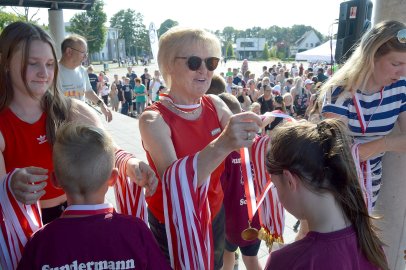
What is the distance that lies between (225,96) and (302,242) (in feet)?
5.67

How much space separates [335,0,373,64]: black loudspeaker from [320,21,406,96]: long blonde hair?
193cm

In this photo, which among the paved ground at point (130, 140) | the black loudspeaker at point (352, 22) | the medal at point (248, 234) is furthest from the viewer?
the black loudspeaker at point (352, 22)

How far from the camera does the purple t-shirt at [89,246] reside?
1.31 meters

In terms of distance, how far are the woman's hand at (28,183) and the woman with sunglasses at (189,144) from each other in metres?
0.48

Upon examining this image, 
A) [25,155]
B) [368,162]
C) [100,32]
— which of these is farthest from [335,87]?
[100,32]

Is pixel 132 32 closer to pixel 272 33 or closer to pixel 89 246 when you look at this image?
pixel 272 33

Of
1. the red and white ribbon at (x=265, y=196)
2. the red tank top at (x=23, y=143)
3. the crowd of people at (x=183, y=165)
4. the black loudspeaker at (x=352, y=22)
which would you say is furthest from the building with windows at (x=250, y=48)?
the red tank top at (x=23, y=143)

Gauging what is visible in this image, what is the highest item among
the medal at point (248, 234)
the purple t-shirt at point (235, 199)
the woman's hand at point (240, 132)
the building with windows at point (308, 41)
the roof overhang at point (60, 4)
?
the building with windows at point (308, 41)

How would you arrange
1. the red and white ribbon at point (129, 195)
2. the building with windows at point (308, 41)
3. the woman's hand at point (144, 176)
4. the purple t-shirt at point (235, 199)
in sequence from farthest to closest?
the building with windows at point (308, 41), the purple t-shirt at point (235, 199), the red and white ribbon at point (129, 195), the woman's hand at point (144, 176)

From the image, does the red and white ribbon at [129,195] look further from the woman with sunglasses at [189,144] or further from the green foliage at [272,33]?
the green foliage at [272,33]

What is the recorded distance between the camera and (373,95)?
222cm

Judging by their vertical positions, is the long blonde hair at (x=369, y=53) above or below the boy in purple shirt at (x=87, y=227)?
above

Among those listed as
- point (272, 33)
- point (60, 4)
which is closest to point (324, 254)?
point (60, 4)

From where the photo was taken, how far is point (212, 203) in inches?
78.0
